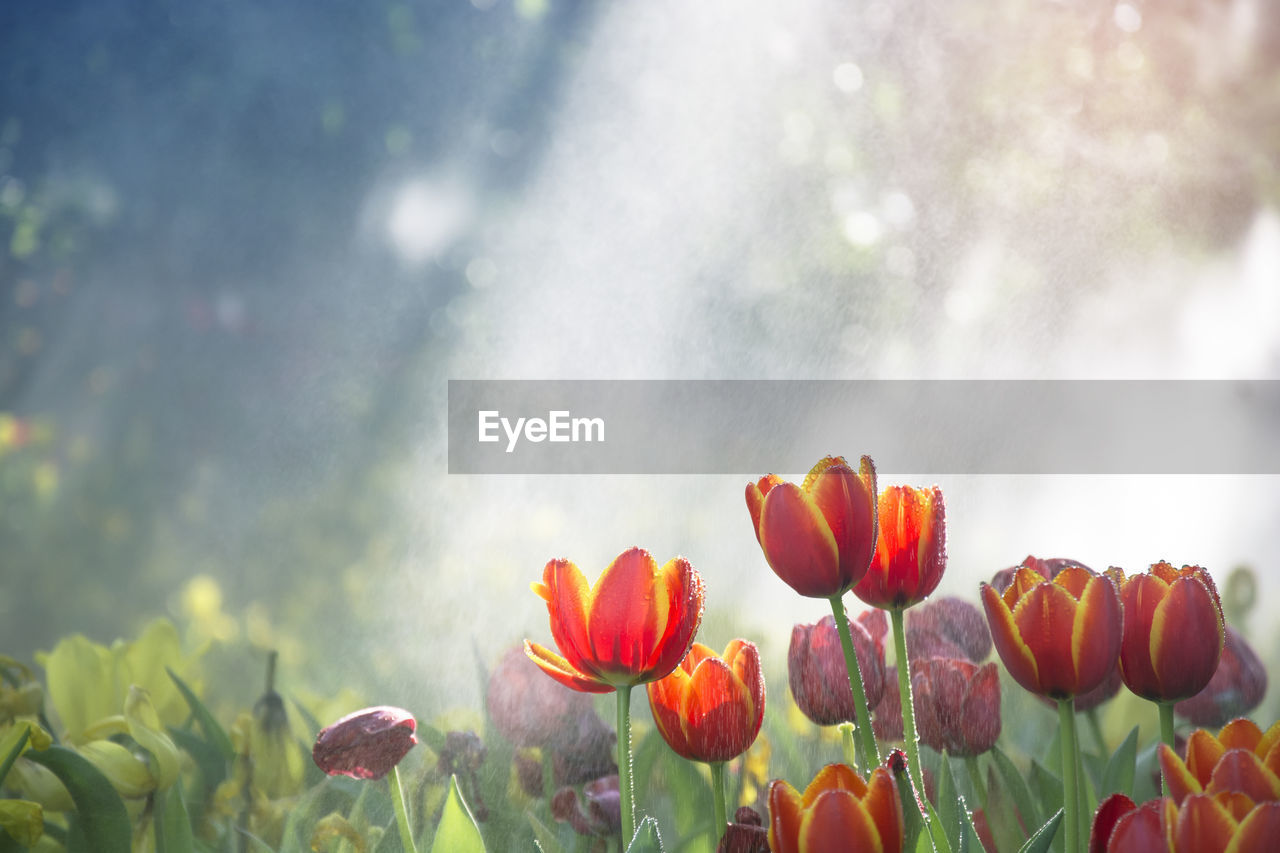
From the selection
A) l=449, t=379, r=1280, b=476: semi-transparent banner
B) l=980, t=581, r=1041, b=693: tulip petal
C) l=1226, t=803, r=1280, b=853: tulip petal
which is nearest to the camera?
l=1226, t=803, r=1280, b=853: tulip petal

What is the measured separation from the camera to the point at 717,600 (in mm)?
961

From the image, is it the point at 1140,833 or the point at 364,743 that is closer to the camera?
the point at 1140,833

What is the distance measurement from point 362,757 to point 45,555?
4.62 feet

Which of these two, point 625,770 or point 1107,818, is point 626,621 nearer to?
point 625,770

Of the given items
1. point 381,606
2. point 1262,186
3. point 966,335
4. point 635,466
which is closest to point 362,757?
point 381,606

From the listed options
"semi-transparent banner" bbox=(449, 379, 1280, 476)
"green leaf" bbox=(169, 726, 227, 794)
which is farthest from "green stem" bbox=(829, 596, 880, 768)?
"semi-transparent banner" bbox=(449, 379, 1280, 476)

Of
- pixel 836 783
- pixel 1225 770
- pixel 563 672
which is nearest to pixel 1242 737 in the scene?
pixel 1225 770

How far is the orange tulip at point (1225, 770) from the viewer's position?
0.31 m

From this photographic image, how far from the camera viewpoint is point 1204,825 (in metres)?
0.28

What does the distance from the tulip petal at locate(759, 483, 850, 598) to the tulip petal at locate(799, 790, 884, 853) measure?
0.10m

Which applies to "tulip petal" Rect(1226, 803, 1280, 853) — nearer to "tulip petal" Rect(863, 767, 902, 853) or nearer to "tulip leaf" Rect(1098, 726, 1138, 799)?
"tulip petal" Rect(863, 767, 902, 853)

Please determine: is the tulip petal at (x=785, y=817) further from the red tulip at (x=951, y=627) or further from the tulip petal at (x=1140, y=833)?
the red tulip at (x=951, y=627)

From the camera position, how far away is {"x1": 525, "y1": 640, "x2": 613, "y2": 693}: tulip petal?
41cm

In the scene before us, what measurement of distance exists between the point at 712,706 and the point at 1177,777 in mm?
165
